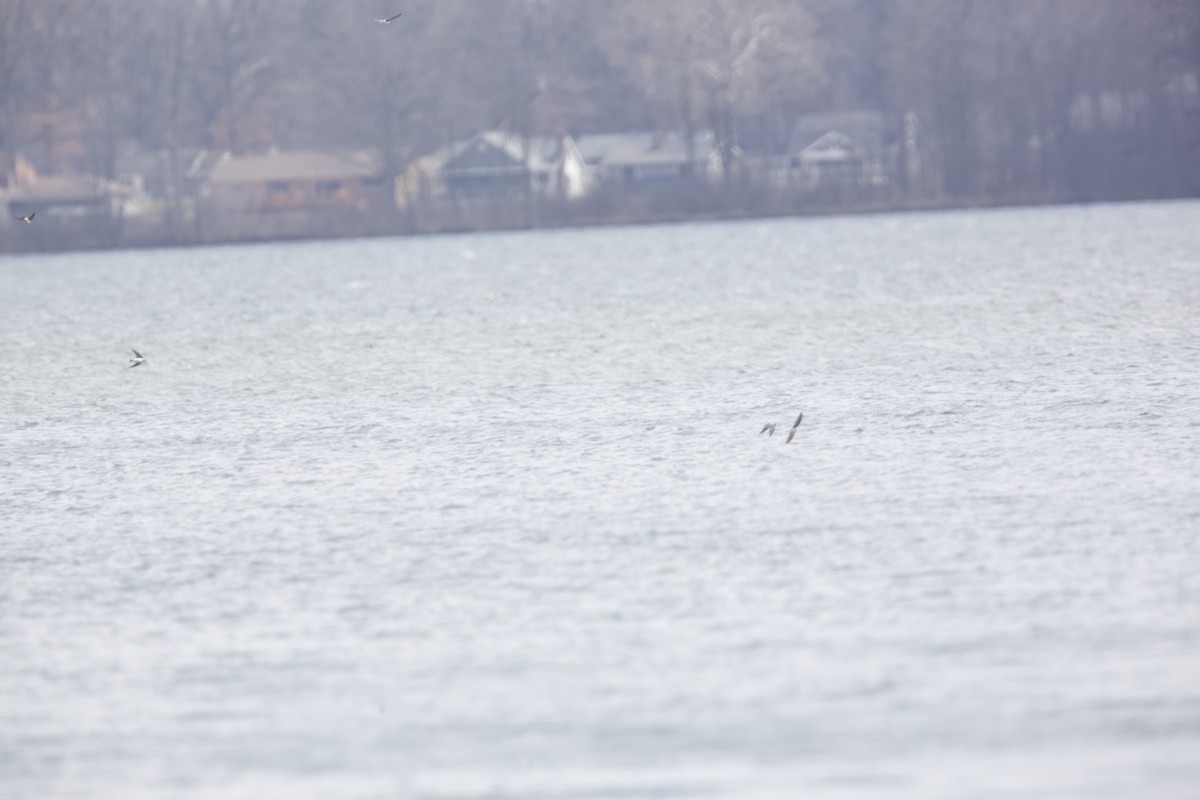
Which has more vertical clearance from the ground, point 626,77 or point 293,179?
point 626,77

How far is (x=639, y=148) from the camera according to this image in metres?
96.1

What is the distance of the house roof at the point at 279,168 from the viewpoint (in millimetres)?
89938

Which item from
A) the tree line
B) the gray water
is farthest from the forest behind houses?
the gray water

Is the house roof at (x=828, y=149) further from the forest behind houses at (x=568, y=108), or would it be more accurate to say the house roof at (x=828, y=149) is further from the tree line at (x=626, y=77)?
the tree line at (x=626, y=77)

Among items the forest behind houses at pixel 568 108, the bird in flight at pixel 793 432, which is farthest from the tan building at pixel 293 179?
the bird in flight at pixel 793 432

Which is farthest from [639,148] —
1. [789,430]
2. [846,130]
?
[789,430]

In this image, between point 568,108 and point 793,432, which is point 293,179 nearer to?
point 568,108

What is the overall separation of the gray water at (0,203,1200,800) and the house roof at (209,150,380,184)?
6419cm

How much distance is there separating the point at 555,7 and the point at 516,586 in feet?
262

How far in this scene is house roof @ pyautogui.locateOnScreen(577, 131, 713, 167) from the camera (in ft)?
309

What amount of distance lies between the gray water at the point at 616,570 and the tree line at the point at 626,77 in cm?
4577

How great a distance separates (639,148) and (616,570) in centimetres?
8597

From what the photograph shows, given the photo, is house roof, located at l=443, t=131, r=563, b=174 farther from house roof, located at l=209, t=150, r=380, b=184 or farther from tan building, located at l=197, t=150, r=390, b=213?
house roof, located at l=209, t=150, r=380, b=184

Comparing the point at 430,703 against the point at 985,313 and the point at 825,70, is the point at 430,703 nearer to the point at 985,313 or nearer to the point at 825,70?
Answer: the point at 985,313
